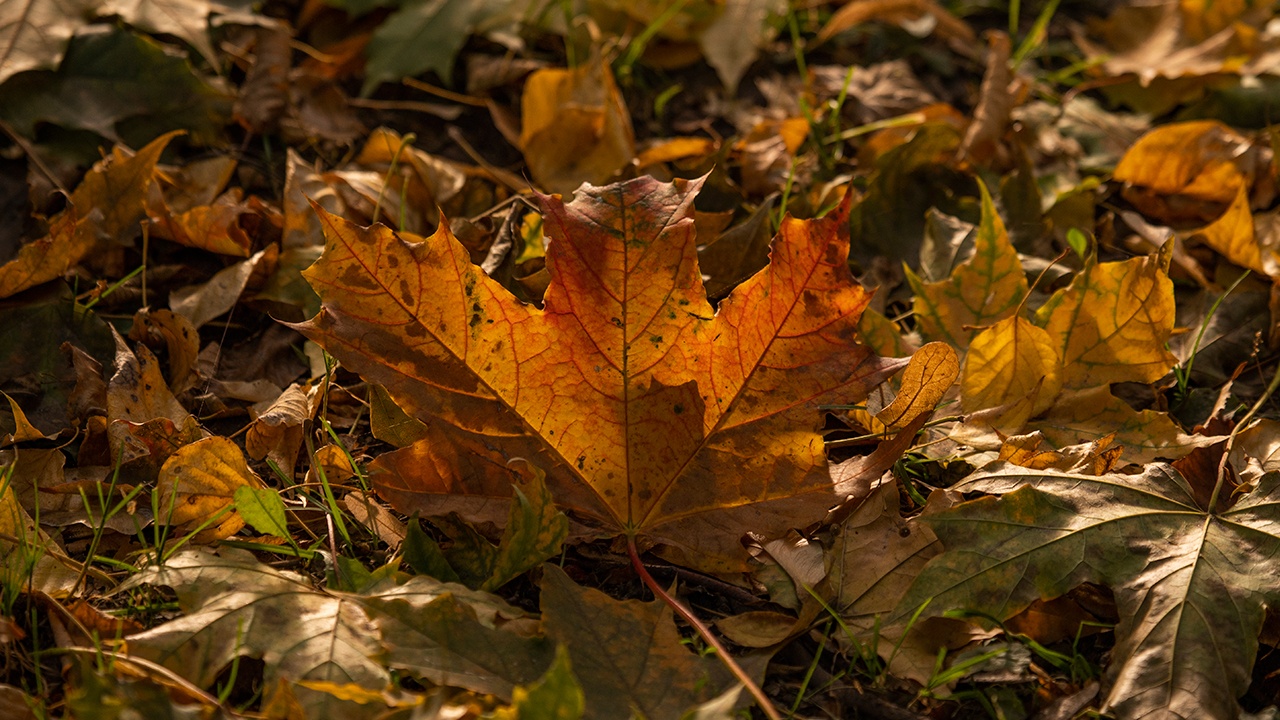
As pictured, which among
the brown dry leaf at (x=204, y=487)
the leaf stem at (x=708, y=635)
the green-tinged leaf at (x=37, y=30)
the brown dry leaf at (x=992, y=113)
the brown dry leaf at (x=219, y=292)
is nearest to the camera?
the leaf stem at (x=708, y=635)

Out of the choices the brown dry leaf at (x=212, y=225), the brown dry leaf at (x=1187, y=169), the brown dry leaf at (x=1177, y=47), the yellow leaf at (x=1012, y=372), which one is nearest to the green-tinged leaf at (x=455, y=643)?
the yellow leaf at (x=1012, y=372)

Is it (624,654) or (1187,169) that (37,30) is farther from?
(1187,169)

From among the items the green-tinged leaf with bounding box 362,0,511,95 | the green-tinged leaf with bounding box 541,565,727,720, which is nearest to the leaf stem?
the green-tinged leaf with bounding box 541,565,727,720

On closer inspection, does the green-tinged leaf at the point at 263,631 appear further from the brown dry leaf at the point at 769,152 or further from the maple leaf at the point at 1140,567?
the brown dry leaf at the point at 769,152

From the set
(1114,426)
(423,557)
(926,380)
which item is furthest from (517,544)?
(1114,426)

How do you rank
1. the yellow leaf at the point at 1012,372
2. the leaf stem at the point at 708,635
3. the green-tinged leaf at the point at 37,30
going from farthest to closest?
the green-tinged leaf at the point at 37,30 < the yellow leaf at the point at 1012,372 < the leaf stem at the point at 708,635

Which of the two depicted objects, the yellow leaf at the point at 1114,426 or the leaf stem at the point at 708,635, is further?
the yellow leaf at the point at 1114,426
